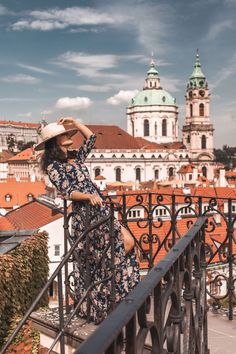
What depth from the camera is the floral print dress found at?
322 cm

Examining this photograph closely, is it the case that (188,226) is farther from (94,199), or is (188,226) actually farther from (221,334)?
(221,334)

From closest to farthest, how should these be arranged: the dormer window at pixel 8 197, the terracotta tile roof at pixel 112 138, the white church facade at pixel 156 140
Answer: the dormer window at pixel 8 197
the white church facade at pixel 156 140
the terracotta tile roof at pixel 112 138

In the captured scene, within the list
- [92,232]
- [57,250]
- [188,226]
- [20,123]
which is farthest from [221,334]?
[20,123]

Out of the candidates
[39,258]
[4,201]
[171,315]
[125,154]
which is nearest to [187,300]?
[171,315]

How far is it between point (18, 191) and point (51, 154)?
35.0 m

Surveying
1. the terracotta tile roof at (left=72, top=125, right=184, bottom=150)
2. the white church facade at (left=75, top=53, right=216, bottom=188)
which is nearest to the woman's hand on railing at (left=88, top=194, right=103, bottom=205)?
the white church facade at (left=75, top=53, right=216, bottom=188)

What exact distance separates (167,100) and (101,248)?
82.9 meters

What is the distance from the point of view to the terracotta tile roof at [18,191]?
35312 millimetres

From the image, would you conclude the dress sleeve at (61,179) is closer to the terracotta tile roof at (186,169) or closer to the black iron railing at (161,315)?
the black iron railing at (161,315)

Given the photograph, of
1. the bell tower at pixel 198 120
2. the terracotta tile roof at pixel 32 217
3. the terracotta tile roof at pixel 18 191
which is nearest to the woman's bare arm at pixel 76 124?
the terracotta tile roof at pixel 32 217

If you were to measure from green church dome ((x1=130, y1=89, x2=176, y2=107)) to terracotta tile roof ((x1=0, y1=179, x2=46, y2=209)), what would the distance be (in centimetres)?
4763

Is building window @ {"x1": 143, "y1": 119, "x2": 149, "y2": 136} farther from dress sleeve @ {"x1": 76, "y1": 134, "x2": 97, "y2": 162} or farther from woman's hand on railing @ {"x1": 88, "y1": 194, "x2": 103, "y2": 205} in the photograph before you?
woman's hand on railing @ {"x1": 88, "y1": 194, "x2": 103, "y2": 205}

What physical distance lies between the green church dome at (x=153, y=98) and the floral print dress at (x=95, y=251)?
3179 inches

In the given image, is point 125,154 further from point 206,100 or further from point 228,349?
point 228,349
